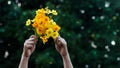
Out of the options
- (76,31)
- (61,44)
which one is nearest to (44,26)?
(61,44)

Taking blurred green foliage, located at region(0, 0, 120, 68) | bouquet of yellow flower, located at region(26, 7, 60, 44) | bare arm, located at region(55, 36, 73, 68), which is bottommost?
bare arm, located at region(55, 36, 73, 68)

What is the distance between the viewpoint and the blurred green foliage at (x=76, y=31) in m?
9.62

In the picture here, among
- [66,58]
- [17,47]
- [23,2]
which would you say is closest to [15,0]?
[23,2]

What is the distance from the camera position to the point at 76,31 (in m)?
10.3

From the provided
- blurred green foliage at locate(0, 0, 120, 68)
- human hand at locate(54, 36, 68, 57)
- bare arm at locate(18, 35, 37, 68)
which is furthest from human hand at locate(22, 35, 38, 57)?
blurred green foliage at locate(0, 0, 120, 68)

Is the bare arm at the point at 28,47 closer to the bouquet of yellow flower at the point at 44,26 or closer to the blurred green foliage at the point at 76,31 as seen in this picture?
the bouquet of yellow flower at the point at 44,26

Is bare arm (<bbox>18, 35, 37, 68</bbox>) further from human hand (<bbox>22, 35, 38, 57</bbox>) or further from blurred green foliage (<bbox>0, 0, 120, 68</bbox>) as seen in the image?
blurred green foliage (<bbox>0, 0, 120, 68</bbox>)

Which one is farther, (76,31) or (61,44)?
(76,31)

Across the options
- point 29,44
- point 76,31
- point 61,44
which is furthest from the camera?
point 76,31

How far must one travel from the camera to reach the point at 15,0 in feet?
33.4

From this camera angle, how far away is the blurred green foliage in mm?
9617

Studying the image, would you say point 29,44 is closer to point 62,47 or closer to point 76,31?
point 62,47

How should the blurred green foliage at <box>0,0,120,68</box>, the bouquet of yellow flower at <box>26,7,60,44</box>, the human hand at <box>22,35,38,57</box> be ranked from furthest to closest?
the blurred green foliage at <box>0,0,120,68</box>
the bouquet of yellow flower at <box>26,7,60,44</box>
the human hand at <box>22,35,38,57</box>

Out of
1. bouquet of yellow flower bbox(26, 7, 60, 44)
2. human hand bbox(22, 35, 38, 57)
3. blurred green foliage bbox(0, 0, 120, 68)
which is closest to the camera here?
human hand bbox(22, 35, 38, 57)
